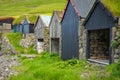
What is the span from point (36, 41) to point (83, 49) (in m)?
20.2

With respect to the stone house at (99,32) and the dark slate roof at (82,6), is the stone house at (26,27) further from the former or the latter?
the stone house at (99,32)

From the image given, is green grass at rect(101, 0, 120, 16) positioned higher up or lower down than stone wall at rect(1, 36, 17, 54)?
higher up

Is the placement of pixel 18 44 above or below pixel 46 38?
below

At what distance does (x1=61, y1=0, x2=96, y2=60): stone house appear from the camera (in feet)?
104

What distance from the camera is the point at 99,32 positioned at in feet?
99.5

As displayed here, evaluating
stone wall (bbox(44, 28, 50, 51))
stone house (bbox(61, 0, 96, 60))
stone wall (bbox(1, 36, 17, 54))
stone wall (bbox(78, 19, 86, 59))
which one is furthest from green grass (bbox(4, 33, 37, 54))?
stone wall (bbox(78, 19, 86, 59))

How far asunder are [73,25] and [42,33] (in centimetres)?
1456

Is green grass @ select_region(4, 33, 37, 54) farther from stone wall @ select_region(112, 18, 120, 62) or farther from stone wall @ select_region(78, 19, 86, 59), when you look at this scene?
stone wall @ select_region(112, 18, 120, 62)

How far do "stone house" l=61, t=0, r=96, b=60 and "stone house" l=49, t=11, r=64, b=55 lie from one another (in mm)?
3271

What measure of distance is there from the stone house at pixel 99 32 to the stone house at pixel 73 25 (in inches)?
53.9

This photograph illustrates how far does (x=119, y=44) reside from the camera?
23.2 metres

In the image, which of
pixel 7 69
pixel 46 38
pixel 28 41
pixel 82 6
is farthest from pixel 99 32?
pixel 28 41

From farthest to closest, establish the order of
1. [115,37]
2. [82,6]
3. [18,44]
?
[18,44] < [82,6] < [115,37]

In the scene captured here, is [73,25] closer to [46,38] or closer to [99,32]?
[99,32]
